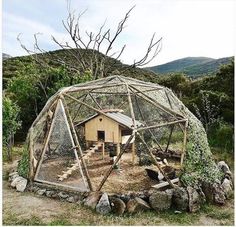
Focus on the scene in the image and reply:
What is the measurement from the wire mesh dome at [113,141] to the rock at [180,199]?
0.64m

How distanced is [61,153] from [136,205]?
3.07 meters

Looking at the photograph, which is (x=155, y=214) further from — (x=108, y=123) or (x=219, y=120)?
(x=219, y=120)

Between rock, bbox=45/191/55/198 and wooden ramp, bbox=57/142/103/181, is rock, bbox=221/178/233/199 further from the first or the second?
rock, bbox=45/191/55/198

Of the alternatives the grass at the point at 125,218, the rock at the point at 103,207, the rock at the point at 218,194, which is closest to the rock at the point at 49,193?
the grass at the point at 125,218

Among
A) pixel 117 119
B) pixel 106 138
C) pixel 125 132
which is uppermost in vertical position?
pixel 117 119

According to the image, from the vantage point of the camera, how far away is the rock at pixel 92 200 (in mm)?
8766

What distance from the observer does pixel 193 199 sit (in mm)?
8898

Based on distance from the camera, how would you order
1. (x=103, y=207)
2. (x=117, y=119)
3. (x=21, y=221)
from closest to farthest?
(x=21, y=221)
(x=103, y=207)
(x=117, y=119)

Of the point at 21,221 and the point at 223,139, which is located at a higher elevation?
the point at 223,139

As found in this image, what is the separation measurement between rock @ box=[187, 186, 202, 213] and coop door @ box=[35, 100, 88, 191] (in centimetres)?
267

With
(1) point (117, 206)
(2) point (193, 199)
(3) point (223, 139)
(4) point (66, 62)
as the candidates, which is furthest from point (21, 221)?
(4) point (66, 62)

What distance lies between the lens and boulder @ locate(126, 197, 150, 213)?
854 cm

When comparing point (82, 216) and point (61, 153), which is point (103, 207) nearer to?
point (82, 216)

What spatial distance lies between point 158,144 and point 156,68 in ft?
131
